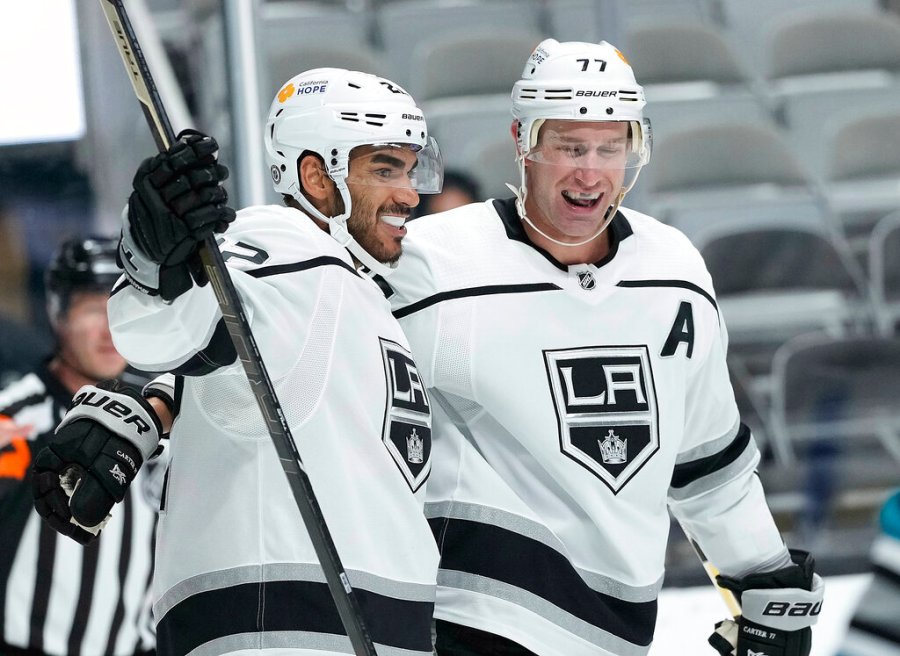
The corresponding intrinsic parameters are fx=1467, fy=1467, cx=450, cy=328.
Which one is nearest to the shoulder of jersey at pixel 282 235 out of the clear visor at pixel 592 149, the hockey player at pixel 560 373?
the hockey player at pixel 560 373

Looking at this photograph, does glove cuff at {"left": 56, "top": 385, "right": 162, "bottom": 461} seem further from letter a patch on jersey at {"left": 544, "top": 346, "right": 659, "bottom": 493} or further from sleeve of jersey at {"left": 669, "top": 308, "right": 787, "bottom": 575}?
sleeve of jersey at {"left": 669, "top": 308, "right": 787, "bottom": 575}

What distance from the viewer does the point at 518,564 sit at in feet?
6.11

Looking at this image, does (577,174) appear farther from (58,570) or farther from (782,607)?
(58,570)

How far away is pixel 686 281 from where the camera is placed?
1.97 metres

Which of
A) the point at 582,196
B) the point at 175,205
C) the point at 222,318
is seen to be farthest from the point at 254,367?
the point at 582,196

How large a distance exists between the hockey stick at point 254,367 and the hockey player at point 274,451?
0.12 ft

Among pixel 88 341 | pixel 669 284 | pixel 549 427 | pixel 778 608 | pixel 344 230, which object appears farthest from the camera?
pixel 88 341

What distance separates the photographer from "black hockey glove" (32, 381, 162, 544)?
59.2 inches

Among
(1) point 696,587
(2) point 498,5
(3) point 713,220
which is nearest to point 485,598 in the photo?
(1) point 696,587

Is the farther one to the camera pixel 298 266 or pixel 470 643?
pixel 470 643

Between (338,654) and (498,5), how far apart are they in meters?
3.96

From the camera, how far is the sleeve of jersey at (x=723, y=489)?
2027mm

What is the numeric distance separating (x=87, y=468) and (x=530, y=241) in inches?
28.0

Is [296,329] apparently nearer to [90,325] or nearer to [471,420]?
[471,420]
